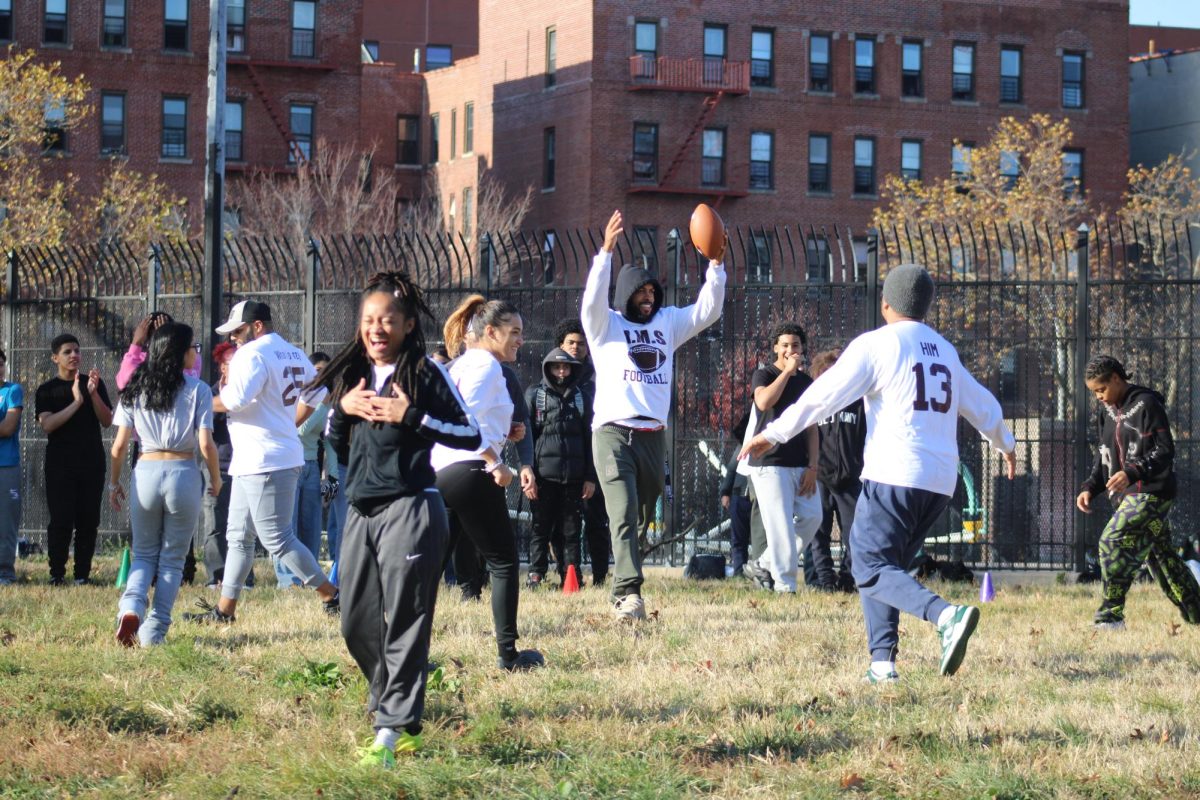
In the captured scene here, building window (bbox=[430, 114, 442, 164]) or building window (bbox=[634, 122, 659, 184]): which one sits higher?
building window (bbox=[430, 114, 442, 164])

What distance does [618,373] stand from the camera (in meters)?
9.54

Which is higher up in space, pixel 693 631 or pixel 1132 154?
pixel 1132 154

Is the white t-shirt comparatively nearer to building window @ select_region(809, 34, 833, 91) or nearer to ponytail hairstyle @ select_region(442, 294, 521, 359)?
ponytail hairstyle @ select_region(442, 294, 521, 359)

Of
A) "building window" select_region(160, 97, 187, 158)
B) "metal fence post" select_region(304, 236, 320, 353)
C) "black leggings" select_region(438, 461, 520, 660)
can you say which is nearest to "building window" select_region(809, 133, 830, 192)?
"building window" select_region(160, 97, 187, 158)

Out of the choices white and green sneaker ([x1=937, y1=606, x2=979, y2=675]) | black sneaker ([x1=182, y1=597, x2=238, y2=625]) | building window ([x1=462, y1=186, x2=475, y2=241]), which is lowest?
black sneaker ([x1=182, y1=597, x2=238, y2=625])

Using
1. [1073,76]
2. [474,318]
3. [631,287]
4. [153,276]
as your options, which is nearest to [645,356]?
[631,287]

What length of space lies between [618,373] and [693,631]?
5.03 ft

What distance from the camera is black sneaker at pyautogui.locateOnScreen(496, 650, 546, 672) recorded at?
25.7 feet

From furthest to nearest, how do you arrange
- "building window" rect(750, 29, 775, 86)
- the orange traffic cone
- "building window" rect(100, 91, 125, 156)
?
"building window" rect(750, 29, 775, 86) < "building window" rect(100, 91, 125, 156) < the orange traffic cone

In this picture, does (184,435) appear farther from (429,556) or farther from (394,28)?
(394,28)

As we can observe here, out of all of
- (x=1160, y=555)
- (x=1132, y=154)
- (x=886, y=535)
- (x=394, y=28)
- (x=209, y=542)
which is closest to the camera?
(x=886, y=535)

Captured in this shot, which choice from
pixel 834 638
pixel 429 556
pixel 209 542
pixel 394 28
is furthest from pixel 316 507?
pixel 394 28

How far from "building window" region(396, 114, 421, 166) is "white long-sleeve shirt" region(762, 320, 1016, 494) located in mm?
48626

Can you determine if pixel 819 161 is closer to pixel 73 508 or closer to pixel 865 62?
pixel 865 62
